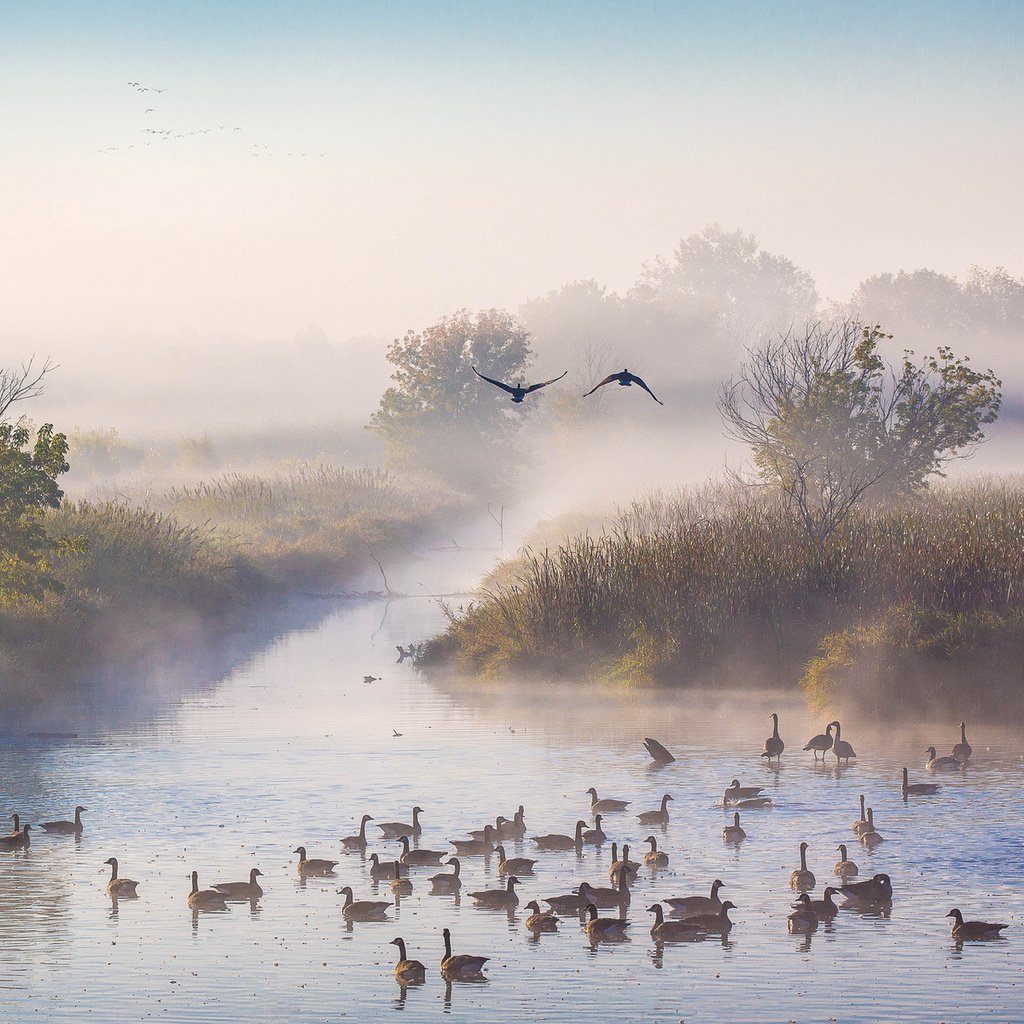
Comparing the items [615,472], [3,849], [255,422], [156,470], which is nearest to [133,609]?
[3,849]

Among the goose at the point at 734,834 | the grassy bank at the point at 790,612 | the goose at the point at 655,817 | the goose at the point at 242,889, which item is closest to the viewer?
the goose at the point at 242,889

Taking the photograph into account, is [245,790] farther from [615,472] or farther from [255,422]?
[255,422]

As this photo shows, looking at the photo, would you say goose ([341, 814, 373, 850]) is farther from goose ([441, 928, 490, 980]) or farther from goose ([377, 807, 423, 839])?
goose ([441, 928, 490, 980])

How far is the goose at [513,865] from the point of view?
18344 millimetres

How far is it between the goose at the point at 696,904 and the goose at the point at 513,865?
238 centimetres

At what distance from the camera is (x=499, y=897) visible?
56.5ft

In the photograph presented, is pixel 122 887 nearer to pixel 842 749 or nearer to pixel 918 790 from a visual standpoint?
pixel 918 790

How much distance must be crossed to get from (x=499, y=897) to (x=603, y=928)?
1.66 m

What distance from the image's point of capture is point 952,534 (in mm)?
36250

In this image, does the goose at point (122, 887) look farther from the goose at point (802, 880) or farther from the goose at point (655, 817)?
the goose at point (802, 880)

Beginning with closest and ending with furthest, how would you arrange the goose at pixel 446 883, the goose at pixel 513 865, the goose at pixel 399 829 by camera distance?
1. the goose at pixel 446 883
2. the goose at pixel 513 865
3. the goose at pixel 399 829

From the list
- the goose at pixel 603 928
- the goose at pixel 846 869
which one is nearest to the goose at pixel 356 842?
the goose at pixel 603 928

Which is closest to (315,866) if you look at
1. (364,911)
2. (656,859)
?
(364,911)

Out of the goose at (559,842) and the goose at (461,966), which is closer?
the goose at (461,966)
